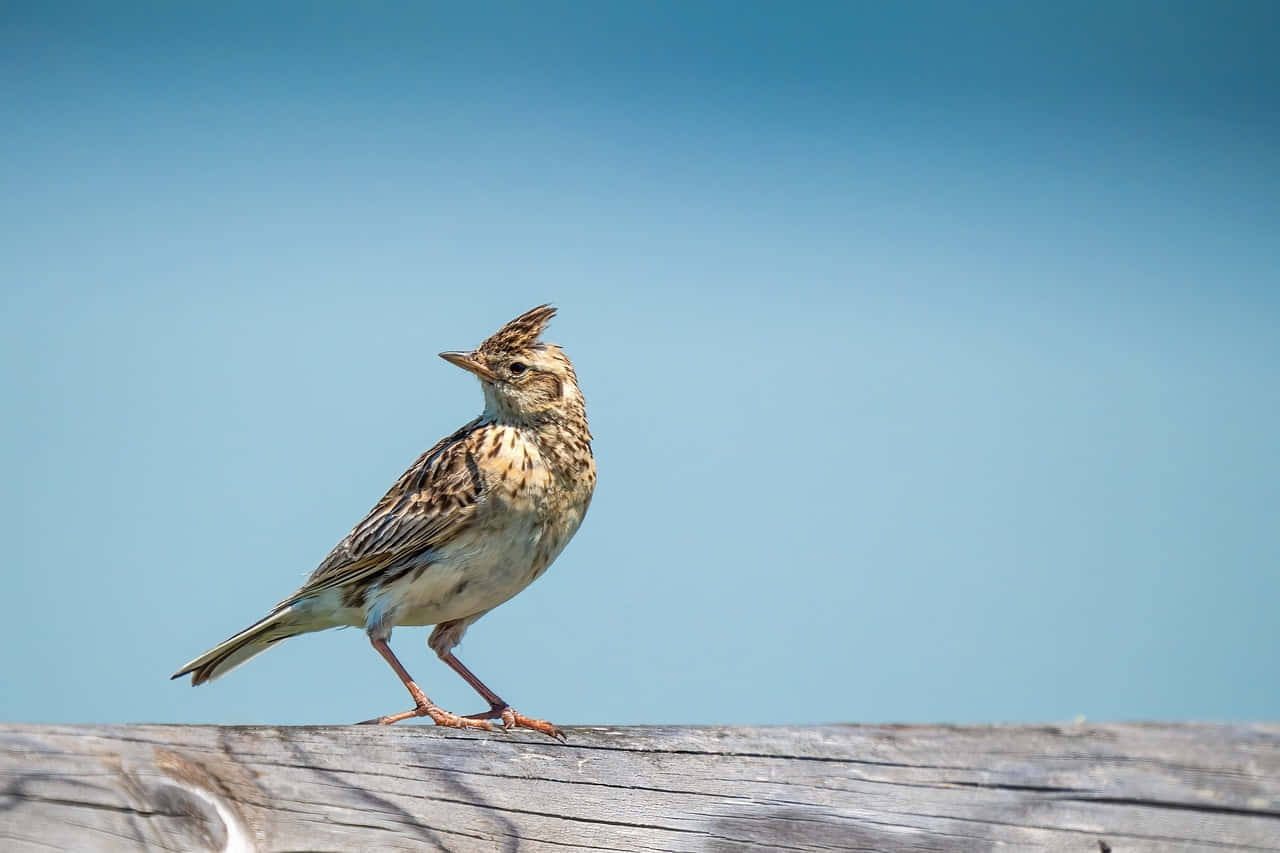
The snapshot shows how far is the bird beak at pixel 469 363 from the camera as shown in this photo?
643 cm

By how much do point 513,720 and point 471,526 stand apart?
114cm

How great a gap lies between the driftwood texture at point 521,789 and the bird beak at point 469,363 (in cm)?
318

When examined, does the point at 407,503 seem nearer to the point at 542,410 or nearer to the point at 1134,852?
the point at 542,410

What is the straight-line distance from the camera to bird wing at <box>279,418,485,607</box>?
6.02 m

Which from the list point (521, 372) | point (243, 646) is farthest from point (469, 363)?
point (243, 646)

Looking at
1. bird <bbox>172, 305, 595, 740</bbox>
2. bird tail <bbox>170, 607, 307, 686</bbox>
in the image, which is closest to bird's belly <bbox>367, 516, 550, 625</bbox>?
bird <bbox>172, 305, 595, 740</bbox>

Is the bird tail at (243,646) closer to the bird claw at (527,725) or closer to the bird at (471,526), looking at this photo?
the bird at (471,526)

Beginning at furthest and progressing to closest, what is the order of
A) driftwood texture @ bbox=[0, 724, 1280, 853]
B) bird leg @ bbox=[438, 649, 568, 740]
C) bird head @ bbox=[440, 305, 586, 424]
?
1. bird head @ bbox=[440, 305, 586, 424]
2. bird leg @ bbox=[438, 649, 568, 740]
3. driftwood texture @ bbox=[0, 724, 1280, 853]

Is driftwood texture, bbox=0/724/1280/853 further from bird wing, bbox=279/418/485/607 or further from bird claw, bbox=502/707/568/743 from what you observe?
bird wing, bbox=279/418/485/607

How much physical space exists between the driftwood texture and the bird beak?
318cm

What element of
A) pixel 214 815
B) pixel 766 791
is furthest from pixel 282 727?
pixel 766 791

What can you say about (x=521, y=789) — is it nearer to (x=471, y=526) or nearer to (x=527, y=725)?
(x=527, y=725)

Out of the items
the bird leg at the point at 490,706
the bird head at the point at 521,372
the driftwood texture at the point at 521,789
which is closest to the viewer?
the driftwood texture at the point at 521,789

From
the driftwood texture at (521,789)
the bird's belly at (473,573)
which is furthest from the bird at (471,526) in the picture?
the driftwood texture at (521,789)
